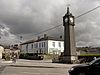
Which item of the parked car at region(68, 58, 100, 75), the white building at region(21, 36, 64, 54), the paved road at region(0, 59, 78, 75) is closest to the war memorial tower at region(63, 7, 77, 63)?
the paved road at region(0, 59, 78, 75)

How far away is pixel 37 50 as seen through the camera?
108000mm

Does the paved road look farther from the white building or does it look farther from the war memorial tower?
the white building

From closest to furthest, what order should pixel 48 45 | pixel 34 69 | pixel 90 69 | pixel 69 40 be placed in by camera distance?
1. pixel 90 69
2. pixel 34 69
3. pixel 69 40
4. pixel 48 45

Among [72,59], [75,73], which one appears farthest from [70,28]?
[75,73]

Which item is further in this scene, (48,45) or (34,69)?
(48,45)

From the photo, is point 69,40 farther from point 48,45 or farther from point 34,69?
point 48,45

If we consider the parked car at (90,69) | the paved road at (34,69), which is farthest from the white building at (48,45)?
the parked car at (90,69)

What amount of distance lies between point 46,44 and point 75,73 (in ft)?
273

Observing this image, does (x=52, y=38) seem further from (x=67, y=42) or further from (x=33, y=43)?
(x=67, y=42)

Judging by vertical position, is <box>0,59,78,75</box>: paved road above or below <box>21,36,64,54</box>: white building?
below

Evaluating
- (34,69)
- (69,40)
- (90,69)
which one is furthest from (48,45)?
(90,69)

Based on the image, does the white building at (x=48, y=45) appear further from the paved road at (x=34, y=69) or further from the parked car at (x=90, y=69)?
the parked car at (x=90, y=69)

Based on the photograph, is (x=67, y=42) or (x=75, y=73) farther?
(x=67, y=42)

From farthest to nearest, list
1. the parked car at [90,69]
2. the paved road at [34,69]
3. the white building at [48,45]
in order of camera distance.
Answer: the white building at [48,45] < the paved road at [34,69] < the parked car at [90,69]
